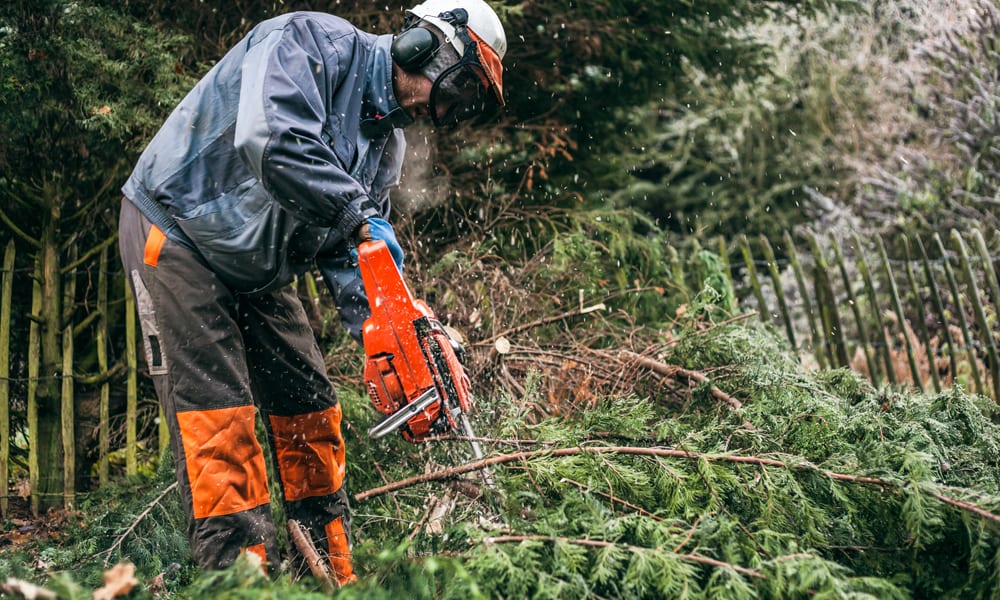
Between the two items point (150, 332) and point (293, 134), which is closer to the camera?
point (293, 134)

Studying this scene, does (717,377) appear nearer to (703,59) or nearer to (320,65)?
(320,65)

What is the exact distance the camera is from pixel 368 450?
10.8 ft

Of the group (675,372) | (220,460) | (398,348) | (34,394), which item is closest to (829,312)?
(675,372)

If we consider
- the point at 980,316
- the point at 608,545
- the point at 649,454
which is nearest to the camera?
the point at 608,545

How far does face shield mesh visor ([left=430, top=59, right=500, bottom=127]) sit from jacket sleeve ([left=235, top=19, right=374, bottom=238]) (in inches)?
14.7

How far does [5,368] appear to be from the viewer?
368cm

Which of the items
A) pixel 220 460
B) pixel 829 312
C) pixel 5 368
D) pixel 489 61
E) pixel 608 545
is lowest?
pixel 5 368

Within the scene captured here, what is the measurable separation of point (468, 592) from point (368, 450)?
171 cm

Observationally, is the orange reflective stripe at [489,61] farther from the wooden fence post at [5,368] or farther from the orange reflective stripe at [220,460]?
the wooden fence post at [5,368]

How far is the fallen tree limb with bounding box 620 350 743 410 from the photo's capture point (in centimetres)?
299

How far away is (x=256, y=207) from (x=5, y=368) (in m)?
2.04

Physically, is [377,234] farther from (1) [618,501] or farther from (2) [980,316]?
(2) [980,316]

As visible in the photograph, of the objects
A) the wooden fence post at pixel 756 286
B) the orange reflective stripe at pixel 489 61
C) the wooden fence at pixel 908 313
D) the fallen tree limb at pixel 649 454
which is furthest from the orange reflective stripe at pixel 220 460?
the wooden fence post at pixel 756 286

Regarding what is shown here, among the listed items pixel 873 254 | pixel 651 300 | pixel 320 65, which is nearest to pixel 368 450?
pixel 320 65
